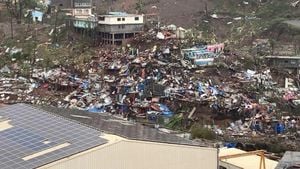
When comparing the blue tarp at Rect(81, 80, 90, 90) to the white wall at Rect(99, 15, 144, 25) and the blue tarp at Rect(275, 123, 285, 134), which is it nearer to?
the white wall at Rect(99, 15, 144, 25)

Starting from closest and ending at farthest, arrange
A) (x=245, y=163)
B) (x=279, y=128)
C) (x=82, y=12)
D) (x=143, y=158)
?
1. (x=143, y=158)
2. (x=245, y=163)
3. (x=279, y=128)
4. (x=82, y=12)

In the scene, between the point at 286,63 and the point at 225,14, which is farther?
the point at 225,14

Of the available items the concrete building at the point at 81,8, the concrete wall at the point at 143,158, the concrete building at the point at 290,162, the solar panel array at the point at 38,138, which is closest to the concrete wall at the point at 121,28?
the concrete building at the point at 81,8

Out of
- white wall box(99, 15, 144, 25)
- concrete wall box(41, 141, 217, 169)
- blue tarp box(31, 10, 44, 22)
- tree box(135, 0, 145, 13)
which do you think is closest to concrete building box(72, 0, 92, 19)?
blue tarp box(31, 10, 44, 22)

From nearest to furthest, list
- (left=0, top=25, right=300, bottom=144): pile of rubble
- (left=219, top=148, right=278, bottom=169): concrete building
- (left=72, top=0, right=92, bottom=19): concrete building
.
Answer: (left=219, top=148, right=278, bottom=169): concrete building, (left=0, top=25, right=300, bottom=144): pile of rubble, (left=72, top=0, right=92, bottom=19): concrete building

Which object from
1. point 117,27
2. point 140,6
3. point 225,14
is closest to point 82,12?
point 140,6

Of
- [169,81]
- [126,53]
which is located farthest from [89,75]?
[169,81]

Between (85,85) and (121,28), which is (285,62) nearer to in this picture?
(121,28)
